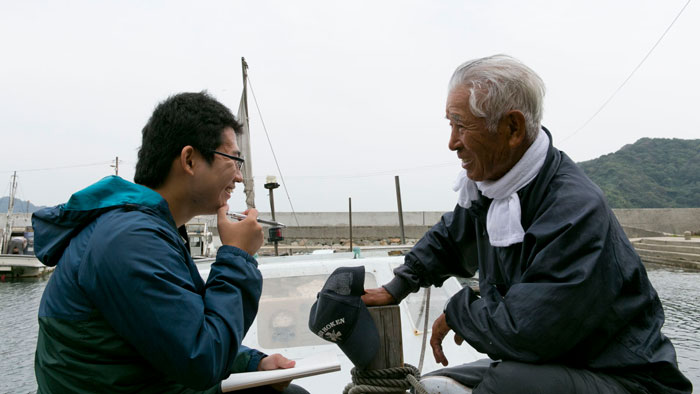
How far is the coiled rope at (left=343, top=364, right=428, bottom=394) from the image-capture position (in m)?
1.87

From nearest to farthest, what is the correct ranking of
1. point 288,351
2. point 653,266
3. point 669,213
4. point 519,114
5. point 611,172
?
point 519,114 → point 288,351 → point 653,266 → point 669,213 → point 611,172

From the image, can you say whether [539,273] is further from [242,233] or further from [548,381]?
[242,233]

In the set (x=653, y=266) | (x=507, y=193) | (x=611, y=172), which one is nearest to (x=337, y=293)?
(x=507, y=193)

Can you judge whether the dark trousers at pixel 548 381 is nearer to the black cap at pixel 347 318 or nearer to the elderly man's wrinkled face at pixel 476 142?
the black cap at pixel 347 318

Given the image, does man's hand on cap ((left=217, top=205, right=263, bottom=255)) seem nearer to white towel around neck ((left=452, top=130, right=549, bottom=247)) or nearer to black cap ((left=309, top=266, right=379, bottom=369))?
black cap ((left=309, top=266, right=379, bottom=369))

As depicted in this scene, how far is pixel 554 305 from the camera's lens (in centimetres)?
139

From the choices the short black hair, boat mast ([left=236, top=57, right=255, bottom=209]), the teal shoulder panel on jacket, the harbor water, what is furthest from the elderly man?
boat mast ([left=236, top=57, right=255, bottom=209])

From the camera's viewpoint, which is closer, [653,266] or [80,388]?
[80,388]

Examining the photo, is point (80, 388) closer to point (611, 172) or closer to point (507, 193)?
point (507, 193)

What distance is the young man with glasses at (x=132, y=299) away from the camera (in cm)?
128

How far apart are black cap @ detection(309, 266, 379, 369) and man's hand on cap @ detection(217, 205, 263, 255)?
0.34m

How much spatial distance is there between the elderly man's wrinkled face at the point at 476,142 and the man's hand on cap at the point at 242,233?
793 millimetres

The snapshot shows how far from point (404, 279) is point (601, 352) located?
79cm

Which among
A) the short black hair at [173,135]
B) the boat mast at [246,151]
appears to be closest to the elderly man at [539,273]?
the short black hair at [173,135]
